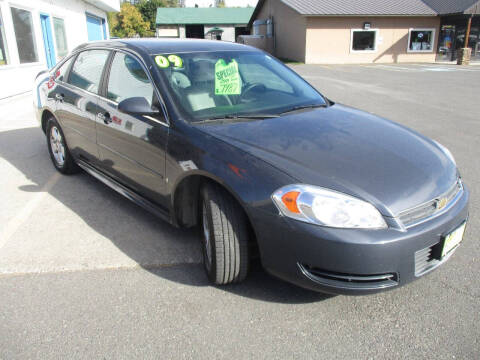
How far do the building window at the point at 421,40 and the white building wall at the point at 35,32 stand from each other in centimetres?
2095

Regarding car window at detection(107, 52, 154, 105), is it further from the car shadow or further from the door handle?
the car shadow

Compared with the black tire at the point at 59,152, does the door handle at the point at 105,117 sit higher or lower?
higher

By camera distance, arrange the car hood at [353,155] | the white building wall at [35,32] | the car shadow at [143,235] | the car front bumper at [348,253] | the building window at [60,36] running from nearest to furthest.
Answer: the car front bumper at [348,253] < the car hood at [353,155] < the car shadow at [143,235] < the white building wall at [35,32] < the building window at [60,36]

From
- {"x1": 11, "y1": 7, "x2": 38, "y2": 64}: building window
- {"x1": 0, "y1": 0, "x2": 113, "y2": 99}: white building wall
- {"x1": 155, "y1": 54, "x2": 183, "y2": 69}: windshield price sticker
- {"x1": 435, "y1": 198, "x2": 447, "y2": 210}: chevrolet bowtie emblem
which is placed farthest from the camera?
{"x1": 11, "y1": 7, "x2": 38, "y2": 64}: building window

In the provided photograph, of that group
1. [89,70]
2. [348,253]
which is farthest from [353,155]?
[89,70]

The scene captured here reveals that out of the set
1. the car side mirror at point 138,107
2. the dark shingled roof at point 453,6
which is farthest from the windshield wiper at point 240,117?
the dark shingled roof at point 453,6

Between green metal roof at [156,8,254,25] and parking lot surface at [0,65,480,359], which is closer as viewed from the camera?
parking lot surface at [0,65,480,359]

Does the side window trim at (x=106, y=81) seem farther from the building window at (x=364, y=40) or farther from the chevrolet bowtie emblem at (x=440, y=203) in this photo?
the building window at (x=364, y=40)

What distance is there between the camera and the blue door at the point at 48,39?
48.4 feet

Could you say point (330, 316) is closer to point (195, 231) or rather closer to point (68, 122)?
point (195, 231)

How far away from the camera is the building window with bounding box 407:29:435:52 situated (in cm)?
2786

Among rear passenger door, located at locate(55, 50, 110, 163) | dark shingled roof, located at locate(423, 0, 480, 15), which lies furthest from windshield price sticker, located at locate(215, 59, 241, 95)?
dark shingled roof, located at locate(423, 0, 480, 15)

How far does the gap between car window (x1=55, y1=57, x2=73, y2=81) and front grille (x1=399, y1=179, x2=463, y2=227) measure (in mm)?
4057

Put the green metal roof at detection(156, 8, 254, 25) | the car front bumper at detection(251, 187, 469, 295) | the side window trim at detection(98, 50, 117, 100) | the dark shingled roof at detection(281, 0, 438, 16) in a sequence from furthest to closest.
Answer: the green metal roof at detection(156, 8, 254, 25) < the dark shingled roof at detection(281, 0, 438, 16) < the side window trim at detection(98, 50, 117, 100) < the car front bumper at detection(251, 187, 469, 295)
